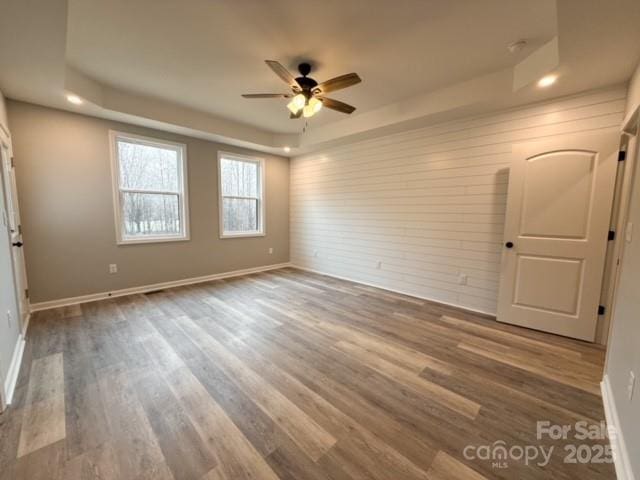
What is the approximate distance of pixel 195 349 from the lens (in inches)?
98.1

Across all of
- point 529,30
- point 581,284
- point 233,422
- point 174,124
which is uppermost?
point 529,30

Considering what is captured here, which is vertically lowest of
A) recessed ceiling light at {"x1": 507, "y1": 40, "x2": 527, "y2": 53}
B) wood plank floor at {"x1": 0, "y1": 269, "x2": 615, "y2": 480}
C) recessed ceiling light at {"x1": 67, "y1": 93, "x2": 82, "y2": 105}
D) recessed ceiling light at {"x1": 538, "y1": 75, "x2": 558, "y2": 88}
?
wood plank floor at {"x1": 0, "y1": 269, "x2": 615, "y2": 480}

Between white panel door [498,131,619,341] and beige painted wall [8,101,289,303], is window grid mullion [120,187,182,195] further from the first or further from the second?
white panel door [498,131,619,341]

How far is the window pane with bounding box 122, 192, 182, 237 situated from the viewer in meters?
4.01

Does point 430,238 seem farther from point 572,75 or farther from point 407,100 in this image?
point 572,75

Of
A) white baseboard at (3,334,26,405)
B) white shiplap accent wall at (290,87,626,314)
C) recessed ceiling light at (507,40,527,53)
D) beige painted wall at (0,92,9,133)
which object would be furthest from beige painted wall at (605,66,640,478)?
beige painted wall at (0,92,9,133)

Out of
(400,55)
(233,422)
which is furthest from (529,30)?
(233,422)

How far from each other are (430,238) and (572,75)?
218 cm

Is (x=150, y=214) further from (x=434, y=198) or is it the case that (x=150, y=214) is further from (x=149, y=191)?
(x=434, y=198)

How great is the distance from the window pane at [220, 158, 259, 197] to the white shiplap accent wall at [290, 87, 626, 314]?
1.31 metres

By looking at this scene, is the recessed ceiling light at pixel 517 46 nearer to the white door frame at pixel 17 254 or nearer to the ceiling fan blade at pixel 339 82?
the ceiling fan blade at pixel 339 82

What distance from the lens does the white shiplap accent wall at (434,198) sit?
302 centimetres

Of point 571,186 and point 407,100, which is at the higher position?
point 407,100

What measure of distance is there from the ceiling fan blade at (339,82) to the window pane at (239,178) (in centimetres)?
304
